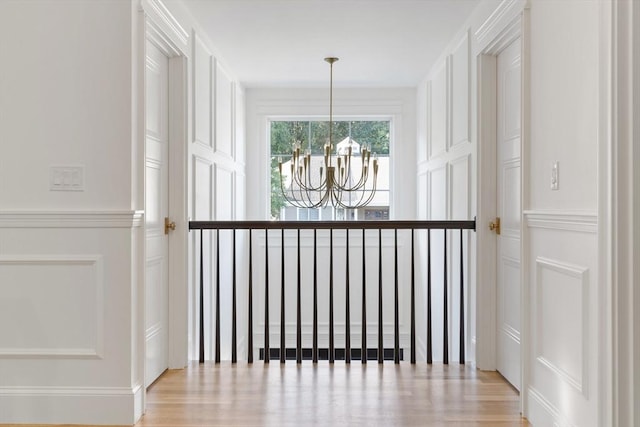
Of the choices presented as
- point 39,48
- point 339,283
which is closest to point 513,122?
point 39,48

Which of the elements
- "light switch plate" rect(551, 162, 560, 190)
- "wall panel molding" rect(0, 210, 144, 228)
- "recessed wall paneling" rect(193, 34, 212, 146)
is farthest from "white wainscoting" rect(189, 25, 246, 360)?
"light switch plate" rect(551, 162, 560, 190)

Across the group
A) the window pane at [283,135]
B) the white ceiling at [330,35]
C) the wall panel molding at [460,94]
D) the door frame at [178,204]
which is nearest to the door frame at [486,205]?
the wall panel molding at [460,94]

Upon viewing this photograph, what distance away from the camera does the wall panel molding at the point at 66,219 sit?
7.91 feet

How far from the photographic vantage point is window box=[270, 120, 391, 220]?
592 centimetres

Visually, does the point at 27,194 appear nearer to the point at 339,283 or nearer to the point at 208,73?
the point at 208,73

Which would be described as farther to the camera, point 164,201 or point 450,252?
point 450,252

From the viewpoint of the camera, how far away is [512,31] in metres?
2.79

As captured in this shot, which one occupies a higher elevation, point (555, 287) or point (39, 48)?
point (39, 48)

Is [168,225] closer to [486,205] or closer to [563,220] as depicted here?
[486,205]

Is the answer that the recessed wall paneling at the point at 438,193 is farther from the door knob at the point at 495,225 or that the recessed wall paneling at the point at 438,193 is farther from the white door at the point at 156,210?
the white door at the point at 156,210

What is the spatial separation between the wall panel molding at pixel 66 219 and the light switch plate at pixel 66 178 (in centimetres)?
11

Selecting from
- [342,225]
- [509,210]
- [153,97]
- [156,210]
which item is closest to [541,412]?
[509,210]

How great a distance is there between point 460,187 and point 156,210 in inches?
81.8

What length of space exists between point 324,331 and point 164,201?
3.02m
